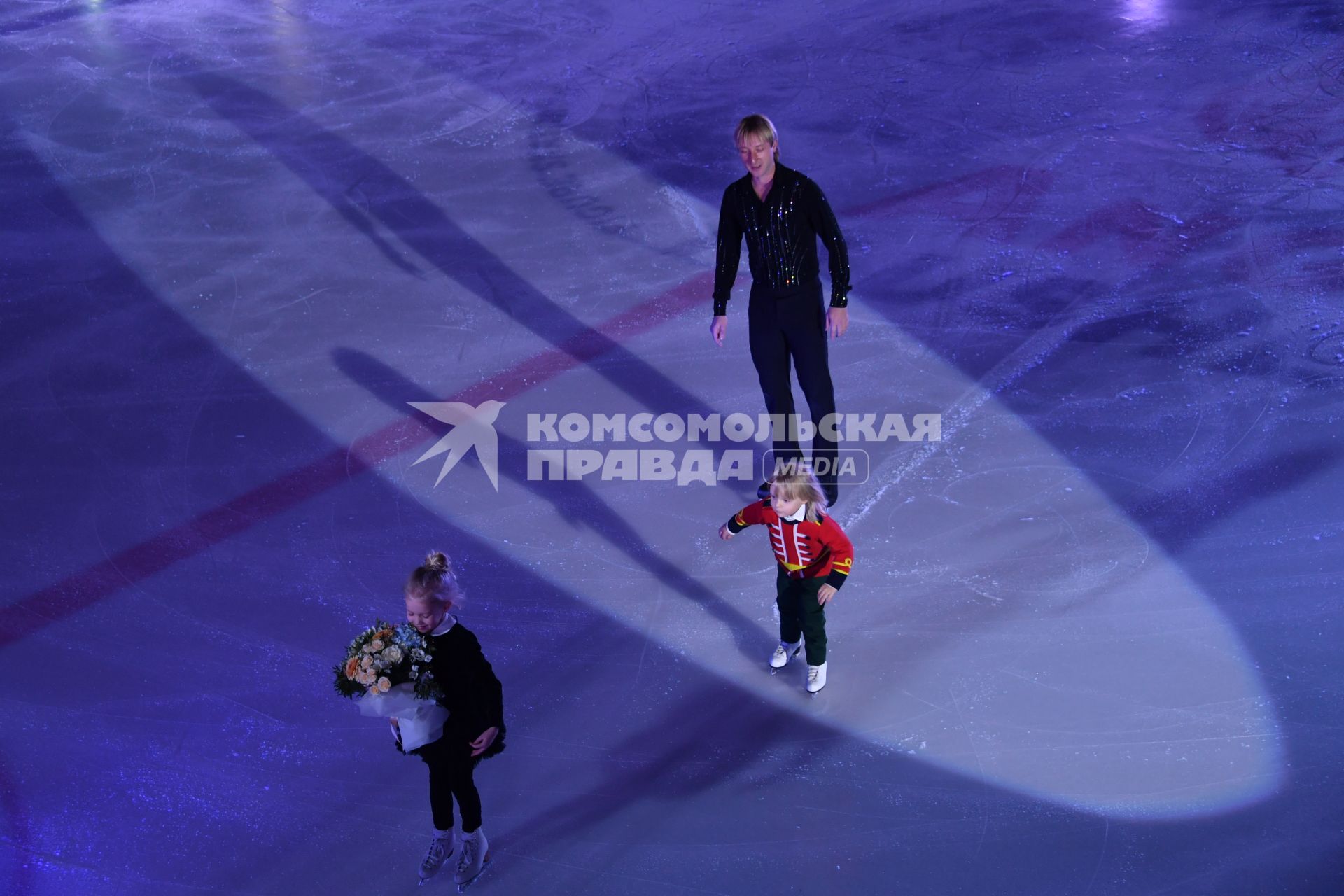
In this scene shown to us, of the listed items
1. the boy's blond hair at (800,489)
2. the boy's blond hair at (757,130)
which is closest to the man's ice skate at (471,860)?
the boy's blond hair at (800,489)

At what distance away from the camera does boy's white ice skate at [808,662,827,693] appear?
428 centimetres

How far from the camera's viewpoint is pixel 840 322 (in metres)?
4.89

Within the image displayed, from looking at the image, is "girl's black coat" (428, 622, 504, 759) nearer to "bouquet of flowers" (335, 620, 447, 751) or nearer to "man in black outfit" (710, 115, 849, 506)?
"bouquet of flowers" (335, 620, 447, 751)

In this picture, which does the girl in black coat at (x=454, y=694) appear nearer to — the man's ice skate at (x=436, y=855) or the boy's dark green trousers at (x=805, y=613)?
the man's ice skate at (x=436, y=855)

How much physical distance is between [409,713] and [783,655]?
1596 mm

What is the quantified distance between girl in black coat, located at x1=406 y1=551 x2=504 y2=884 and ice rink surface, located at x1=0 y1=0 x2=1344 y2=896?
33 centimetres

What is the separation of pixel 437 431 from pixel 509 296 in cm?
130

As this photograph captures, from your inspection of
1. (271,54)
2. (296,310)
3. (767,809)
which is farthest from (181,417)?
(271,54)

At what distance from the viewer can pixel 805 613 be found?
413cm

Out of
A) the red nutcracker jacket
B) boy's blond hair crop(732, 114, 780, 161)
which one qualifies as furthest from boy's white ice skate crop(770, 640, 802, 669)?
boy's blond hair crop(732, 114, 780, 161)

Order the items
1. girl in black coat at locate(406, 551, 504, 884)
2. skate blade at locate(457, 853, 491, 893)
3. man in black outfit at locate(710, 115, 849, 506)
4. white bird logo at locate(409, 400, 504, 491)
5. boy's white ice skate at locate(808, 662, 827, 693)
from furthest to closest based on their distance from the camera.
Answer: white bird logo at locate(409, 400, 504, 491), man in black outfit at locate(710, 115, 849, 506), boy's white ice skate at locate(808, 662, 827, 693), skate blade at locate(457, 853, 491, 893), girl in black coat at locate(406, 551, 504, 884)

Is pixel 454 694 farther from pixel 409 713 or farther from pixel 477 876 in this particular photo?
pixel 477 876

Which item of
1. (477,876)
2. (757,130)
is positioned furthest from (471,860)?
(757,130)

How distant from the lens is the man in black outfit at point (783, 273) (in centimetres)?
464
